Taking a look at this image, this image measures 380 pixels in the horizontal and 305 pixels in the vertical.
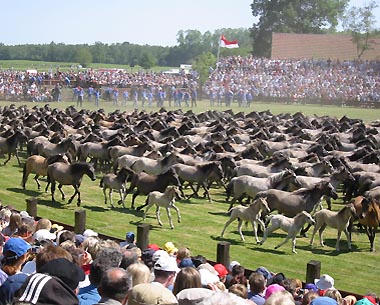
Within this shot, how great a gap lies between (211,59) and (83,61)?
2266 inches

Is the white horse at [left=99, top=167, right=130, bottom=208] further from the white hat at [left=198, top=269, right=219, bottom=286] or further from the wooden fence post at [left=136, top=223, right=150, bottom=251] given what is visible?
the white hat at [left=198, top=269, right=219, bottom=286]

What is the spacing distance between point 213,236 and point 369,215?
380 cm

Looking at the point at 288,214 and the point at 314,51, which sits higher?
the point at 314,51

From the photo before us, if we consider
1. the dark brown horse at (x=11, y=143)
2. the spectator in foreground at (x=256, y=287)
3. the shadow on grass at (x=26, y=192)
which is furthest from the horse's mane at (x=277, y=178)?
the dark brown horse at (x=11, y=143)

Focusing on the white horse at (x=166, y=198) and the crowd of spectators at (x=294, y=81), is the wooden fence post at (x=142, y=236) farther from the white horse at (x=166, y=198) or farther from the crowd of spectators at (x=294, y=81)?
the crowd of spectators at (x=294, y=81)

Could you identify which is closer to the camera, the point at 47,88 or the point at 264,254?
the point at 264,254

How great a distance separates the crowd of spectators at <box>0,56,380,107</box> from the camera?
204ft

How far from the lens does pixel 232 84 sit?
70.9 meters

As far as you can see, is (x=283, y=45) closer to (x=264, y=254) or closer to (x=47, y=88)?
(x=47, y=88)

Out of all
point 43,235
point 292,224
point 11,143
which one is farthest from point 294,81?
point 43,235

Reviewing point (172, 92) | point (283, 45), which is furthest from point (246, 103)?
point (283, 45)

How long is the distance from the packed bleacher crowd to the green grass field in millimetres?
4273

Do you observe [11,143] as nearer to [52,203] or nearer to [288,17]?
[52,203]

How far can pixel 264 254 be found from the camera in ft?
51.0
